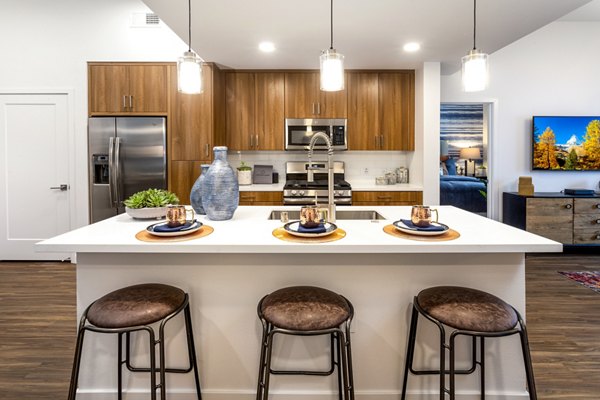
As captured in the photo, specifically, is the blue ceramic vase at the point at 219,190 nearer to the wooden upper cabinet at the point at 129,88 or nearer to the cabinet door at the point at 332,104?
the wooden upper cabinet at the point at 129,88

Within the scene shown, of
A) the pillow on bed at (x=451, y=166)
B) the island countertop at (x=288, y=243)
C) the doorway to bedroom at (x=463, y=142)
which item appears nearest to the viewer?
the island countertop at (x=288, y=243)

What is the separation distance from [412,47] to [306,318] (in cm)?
326

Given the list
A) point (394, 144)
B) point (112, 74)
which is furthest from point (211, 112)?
point (394, 144)

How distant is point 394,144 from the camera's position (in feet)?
15.3

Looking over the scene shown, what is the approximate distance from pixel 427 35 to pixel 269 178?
2446 millimetres

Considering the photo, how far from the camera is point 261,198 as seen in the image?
438cm

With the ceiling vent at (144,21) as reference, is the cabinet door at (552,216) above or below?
below

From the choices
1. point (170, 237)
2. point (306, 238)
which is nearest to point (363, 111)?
point (306, 238)

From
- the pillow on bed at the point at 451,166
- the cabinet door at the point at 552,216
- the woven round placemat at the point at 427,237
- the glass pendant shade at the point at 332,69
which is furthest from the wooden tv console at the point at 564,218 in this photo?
the pillow on bed at the point at 451,166

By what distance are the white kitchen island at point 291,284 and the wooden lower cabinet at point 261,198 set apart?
253 centimetres

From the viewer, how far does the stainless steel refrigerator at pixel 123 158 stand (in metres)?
4.10

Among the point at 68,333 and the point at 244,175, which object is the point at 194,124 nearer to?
the point at 244,175

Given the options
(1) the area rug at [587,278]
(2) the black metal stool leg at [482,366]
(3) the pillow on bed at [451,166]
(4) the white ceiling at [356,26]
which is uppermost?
(4) the white ceiling at [356,26]

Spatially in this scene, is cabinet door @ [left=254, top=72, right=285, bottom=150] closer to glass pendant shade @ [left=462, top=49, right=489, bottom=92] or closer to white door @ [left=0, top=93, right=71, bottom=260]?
white door @ [left=0, top=93, right=71, bottom=260]
